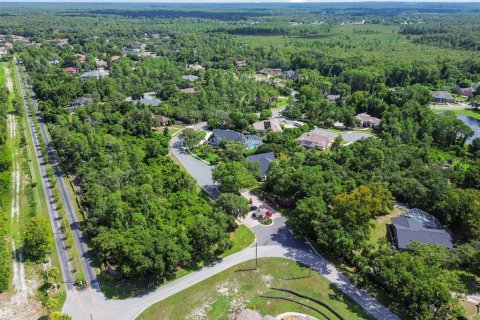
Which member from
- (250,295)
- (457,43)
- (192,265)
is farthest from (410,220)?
(457,43)

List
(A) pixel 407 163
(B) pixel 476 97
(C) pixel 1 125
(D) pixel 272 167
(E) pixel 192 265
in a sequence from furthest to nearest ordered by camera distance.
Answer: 1. (B) pixel 476 97
2. (C) pixel 1 125
3. (A) pixel 407 163
4. (D) pixel 272 167
5. (E) pixel 192 265

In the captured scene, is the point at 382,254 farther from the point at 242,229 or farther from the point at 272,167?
the point at 272,167

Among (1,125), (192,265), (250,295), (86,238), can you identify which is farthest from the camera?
(1,125)

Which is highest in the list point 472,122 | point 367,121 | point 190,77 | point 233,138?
point 233,138

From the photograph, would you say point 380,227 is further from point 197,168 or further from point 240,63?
point 240,63

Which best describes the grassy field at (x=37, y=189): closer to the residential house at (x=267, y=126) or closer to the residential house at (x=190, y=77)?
the residential house at (x=267, y=126)

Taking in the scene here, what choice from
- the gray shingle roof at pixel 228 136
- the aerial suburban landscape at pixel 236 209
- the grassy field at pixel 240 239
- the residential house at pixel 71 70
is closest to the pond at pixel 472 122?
the aerial suburban landscape at pixel 236 209

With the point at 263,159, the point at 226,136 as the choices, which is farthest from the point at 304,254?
the point at 226,136
